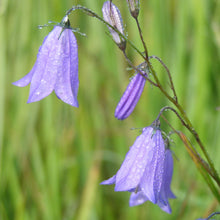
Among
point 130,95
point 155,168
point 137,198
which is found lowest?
point 137,198

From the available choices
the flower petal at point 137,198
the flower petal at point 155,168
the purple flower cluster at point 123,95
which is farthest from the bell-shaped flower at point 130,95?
the flower petal at point 137,198

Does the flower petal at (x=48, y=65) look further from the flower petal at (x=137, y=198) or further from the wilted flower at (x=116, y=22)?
the flower petal at (x=137, y=198)


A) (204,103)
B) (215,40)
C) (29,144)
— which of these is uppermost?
(215,40)

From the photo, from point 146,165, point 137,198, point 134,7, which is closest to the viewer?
point 134,7

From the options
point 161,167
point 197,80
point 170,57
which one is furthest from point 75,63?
point 170,57

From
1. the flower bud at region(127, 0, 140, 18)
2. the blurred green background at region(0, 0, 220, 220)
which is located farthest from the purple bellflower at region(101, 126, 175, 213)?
the blurred green background at region(0, 0, 220, 220)

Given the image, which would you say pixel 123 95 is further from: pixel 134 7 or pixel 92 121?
pixel 92 121

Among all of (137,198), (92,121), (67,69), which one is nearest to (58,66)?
(67,69)

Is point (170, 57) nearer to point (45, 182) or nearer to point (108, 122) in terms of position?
point (108, 122)
